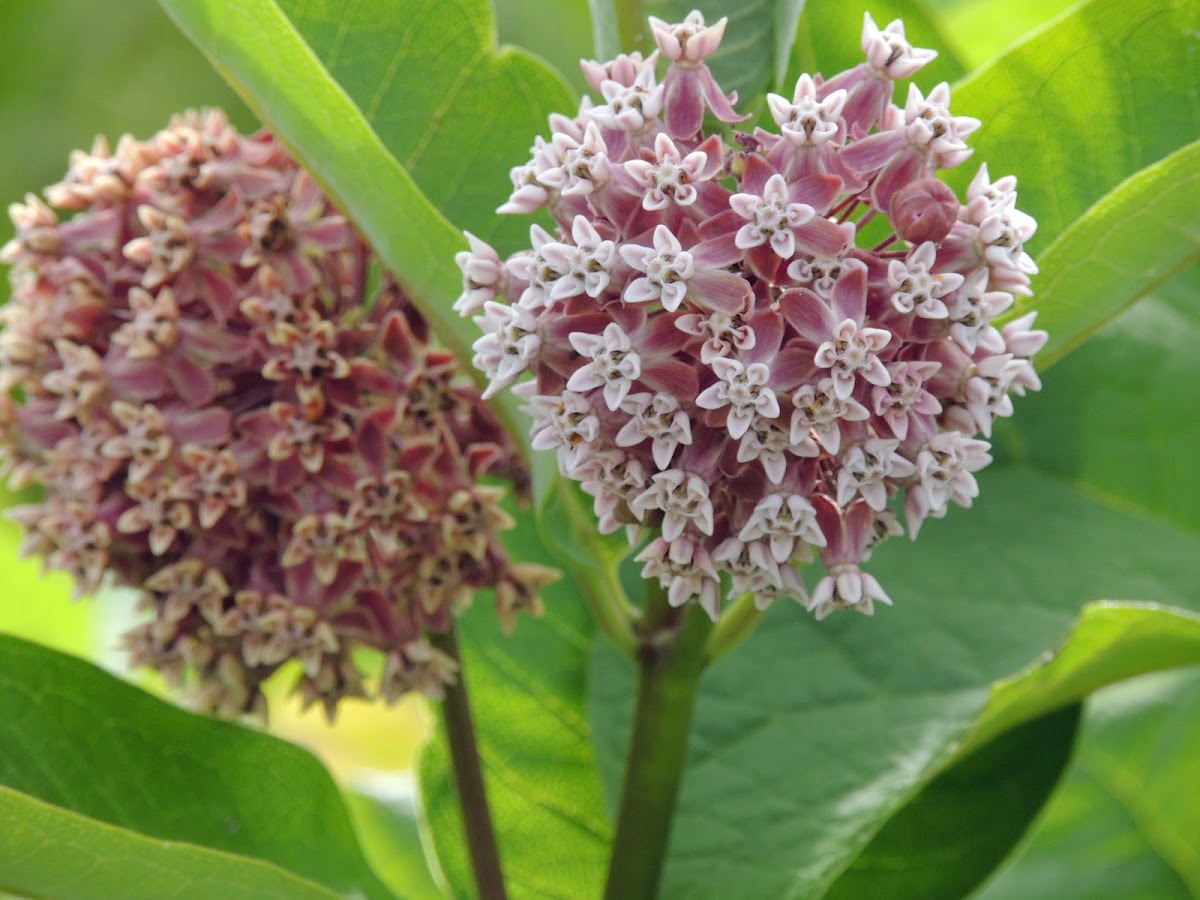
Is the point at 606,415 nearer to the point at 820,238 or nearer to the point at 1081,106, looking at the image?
the point at 820,238

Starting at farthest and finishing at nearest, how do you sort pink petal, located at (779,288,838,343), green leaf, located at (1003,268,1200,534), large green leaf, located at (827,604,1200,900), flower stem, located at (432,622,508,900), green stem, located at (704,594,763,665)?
1. green leaf, located at (1003,268,1200,534)
2. large green leaf, located at (827,604,1200,900)
3. flower stem, located at (432,622,508,900)
4. green stem, located at (704,594,763,665)
5. pink petal, located at (779,288,838,343)

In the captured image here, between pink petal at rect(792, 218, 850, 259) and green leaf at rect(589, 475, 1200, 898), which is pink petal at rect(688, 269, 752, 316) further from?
green leaf at rect(589, 475, 1200, 898)

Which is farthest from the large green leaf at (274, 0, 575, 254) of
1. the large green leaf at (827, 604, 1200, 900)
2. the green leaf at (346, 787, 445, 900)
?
the green leaf at (346, 787, 445, 900)

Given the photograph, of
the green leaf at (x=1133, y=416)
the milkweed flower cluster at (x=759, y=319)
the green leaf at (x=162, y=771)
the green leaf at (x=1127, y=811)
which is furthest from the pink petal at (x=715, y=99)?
the green leaf at (x=1127, y=811)

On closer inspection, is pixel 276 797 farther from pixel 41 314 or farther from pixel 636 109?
pixel 636 109

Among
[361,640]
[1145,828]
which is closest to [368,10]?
[361,640]
